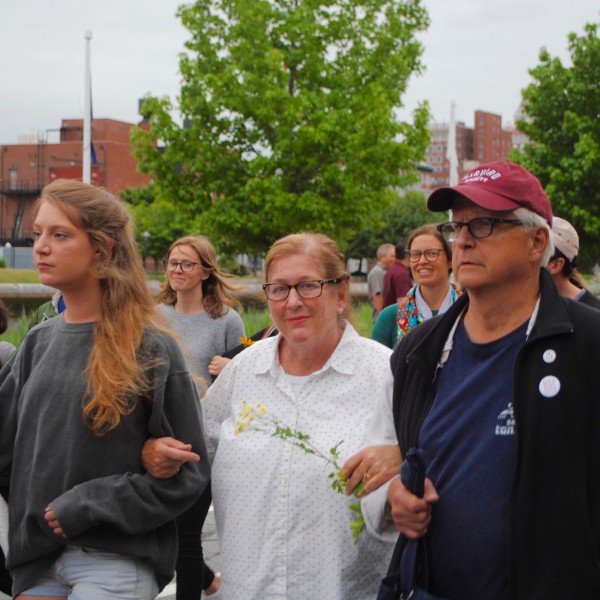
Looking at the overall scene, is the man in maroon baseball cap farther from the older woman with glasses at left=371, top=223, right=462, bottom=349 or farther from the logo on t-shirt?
the older woman with glasses at left=371, top=223, right=462, bottom=349

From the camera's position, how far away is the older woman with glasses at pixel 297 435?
2.95m

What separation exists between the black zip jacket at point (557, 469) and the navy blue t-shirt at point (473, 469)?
74 mm

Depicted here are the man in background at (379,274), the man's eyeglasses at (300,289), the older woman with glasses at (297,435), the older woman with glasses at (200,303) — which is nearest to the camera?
the older woman with glasses at (297,435)

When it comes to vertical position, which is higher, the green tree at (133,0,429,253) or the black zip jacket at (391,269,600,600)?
the green tree at (133,0,429,253)

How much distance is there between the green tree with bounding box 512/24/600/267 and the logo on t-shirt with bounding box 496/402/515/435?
26396 mm

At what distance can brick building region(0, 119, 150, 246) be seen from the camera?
277 ft

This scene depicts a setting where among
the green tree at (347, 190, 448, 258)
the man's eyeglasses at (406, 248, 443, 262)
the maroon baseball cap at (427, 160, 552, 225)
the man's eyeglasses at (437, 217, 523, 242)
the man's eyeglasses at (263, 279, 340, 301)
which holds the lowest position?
the man's eyeglasses at (263, 279, 340, 301)

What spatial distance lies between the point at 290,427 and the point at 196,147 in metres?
22.7

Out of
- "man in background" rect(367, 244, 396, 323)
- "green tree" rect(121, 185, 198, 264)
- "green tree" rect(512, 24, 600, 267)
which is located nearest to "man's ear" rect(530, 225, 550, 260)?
"man in background" rect(367, 244, 396, 323)

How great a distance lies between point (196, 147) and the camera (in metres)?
25.2

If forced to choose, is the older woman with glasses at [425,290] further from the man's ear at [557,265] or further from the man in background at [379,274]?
the man in background at [379,274]

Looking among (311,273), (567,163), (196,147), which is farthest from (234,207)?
(311,273)

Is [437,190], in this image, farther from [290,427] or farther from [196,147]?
[196,147]

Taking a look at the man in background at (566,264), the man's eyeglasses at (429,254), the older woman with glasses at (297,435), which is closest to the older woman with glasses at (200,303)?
the man's eyeglasses at (429,254)
